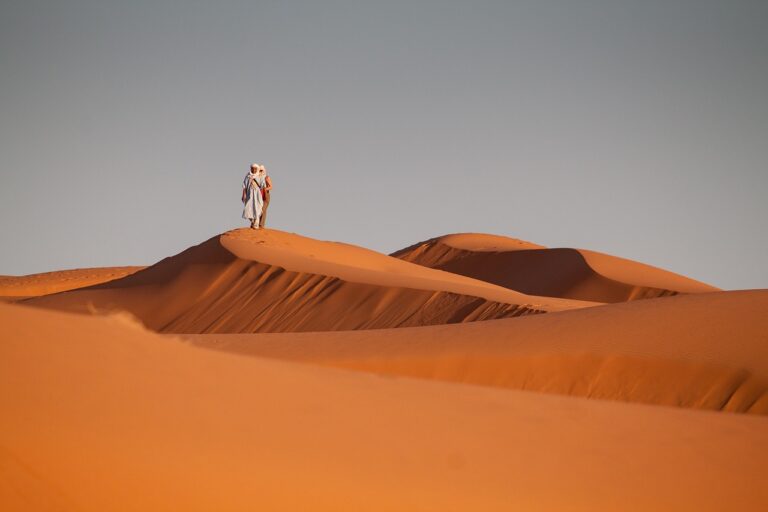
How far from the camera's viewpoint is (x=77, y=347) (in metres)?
6.93

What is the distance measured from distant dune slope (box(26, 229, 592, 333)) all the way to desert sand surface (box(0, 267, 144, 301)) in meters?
22.1

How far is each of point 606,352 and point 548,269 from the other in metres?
34.2

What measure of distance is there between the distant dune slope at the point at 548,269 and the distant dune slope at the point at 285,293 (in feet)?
38.3

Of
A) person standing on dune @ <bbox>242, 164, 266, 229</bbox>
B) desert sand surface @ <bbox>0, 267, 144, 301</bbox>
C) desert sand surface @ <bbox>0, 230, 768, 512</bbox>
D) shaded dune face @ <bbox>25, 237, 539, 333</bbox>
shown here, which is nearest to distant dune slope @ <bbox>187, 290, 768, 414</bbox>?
desert sand surface @ <bbox>0, 230, 768, 512</bbox>

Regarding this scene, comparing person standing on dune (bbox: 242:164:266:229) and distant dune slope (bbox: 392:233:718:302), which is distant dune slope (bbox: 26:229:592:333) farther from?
distant dune slope (bbox: 392:233:718:302)

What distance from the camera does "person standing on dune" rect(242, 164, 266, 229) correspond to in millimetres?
26812

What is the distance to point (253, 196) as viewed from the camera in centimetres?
2841

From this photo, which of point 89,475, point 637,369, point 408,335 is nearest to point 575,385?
point 637,369

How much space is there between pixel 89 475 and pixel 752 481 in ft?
16.5

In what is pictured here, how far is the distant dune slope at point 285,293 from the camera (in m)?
23.4

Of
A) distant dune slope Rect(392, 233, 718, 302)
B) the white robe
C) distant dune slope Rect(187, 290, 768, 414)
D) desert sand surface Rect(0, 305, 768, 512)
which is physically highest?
the white robe

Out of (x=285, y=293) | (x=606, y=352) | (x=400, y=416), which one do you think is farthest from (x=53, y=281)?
(x=400, y=416)

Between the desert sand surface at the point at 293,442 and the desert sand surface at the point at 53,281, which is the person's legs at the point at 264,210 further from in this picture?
the desert sand surface at the point at 53,281

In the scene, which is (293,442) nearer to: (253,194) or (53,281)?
(253,194)
